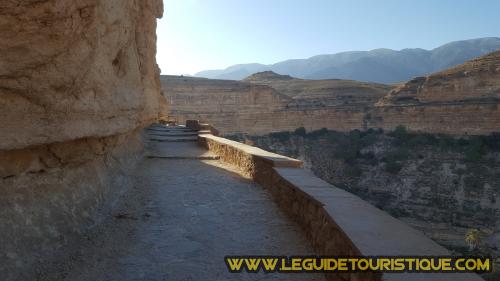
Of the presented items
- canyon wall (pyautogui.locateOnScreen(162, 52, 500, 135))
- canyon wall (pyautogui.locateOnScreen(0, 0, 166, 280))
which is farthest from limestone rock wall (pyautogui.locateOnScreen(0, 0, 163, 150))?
canyon wall (pyautogui.locateOnScreen(162, 52, 500, 135))

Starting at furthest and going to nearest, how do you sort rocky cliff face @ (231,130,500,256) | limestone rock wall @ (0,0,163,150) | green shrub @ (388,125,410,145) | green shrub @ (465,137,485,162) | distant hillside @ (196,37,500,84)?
distant hillside @ (196,37,500,84) → green shrub @ (388,125,410,145) → green shrub @ (465,137,485,162) → rocky cliff face @ (231,130,500,256) → limestone rock wall @ (0,0,163,150)

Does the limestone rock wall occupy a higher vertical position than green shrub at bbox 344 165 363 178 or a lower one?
higher

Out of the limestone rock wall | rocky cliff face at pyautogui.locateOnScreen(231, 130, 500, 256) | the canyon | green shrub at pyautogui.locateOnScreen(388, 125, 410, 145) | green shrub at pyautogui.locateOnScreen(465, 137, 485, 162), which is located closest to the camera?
the limestone rock wall

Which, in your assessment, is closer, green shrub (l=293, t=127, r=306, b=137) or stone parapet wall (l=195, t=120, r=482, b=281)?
stone parapet wall (l=195, t=120, r=482, b=281)

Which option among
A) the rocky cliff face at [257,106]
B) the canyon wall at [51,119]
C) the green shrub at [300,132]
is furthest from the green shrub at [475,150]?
the canyon wall at [51,119]

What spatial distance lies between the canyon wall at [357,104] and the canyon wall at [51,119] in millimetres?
32989

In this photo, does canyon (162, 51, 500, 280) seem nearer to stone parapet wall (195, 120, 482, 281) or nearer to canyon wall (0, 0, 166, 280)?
stone parapet wall (195, 120, 482, 281)

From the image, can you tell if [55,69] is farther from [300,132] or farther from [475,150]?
[300,132]

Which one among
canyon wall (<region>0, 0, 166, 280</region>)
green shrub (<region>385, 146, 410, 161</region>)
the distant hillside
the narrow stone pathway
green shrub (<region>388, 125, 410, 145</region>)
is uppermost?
the distant hillside

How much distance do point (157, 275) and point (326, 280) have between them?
1126mm

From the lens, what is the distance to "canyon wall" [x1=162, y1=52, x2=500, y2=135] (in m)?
31.6

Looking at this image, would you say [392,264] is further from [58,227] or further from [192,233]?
[58,227]

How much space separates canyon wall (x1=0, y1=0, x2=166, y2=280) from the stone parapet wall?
6.00 ft

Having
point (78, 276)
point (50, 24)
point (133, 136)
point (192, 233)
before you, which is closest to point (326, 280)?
point (192, 233)
